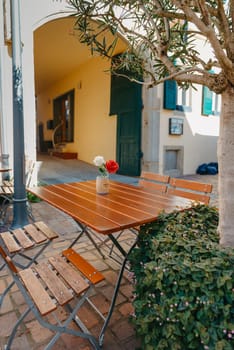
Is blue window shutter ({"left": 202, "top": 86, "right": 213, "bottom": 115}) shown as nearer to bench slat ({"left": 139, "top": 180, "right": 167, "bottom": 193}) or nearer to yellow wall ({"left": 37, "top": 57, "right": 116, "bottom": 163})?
yellow wall ({"left": 37, "top": 57, "right": 116, "bottom": 163})

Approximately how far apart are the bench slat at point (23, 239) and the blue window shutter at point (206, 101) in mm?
6168

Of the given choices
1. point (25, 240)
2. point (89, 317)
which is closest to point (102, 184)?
point (25, 240)

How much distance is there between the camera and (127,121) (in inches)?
226

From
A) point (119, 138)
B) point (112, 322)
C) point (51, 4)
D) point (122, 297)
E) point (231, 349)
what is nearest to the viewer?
point (231, 349)

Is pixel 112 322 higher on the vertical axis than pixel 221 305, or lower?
lower

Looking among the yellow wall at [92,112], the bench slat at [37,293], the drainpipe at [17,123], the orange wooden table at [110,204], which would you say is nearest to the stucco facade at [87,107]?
the yellow wall at [92,112]

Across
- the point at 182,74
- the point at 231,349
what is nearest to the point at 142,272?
the point at 231,349

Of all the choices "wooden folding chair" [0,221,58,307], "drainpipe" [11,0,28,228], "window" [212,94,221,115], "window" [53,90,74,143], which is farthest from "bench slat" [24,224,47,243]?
"window" [53,90,74,143]

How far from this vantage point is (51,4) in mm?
3873

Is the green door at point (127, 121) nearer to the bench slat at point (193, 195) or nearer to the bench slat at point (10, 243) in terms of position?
the bench slat at point (193, 195)

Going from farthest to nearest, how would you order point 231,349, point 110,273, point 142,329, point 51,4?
point 51,4 → point 110,273 → point 142,329 → point 231,349

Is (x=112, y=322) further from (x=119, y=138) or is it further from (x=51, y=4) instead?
(x=119, y=138)

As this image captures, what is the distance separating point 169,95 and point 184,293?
520cm

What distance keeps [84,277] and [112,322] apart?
1.30 feet
